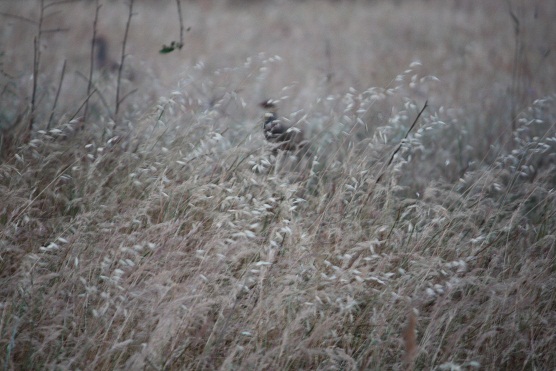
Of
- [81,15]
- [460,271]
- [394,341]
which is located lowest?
[81,15]

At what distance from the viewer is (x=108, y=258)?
268 cm

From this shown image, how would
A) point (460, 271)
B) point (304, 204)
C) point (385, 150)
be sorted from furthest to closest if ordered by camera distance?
point (385, 150) < point (304, 204) < point (460, 271)

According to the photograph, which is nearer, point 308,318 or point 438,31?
point 308,318

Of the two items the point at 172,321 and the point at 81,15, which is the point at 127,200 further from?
the point at 81,15

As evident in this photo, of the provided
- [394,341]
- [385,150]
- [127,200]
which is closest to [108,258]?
[127,200]

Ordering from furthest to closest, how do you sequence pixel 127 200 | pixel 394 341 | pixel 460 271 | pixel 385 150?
pixel 385 150 < pixel 127 200 < pixel 460 271 < pixel 394 341

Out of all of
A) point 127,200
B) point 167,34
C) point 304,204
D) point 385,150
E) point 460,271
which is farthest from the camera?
point 167,34

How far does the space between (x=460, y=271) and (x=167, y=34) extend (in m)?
9.41

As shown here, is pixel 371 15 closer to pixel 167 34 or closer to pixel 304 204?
pixel 167 34

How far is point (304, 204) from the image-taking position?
130 inches

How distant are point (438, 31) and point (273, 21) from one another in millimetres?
3460

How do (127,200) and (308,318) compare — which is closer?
(308,318)

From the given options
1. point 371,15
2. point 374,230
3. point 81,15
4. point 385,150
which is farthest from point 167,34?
point 374,230

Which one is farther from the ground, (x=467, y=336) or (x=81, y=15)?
(x=467, y=336)
